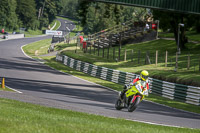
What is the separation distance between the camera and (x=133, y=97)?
16.8 meters

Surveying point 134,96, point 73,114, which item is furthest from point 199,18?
point 73,114

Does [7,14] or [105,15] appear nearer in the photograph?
[105,15]

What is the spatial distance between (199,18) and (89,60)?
1277 cm

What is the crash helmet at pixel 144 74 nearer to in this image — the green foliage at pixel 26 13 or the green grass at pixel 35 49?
the green grass at pixel 35 49

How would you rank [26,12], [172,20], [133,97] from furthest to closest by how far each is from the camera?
[26,12]
[172,20]
[133,97]

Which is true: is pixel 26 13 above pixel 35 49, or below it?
above

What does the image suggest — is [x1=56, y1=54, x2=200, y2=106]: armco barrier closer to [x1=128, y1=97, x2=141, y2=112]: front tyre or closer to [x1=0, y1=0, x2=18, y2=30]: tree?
[x1=128, y1=97, x2=141, y2=112]: front tyre

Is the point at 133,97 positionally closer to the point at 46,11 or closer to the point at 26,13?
the point at 26,13

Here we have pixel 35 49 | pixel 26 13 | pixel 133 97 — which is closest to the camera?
pixel 133 97

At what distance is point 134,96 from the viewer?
16688mm

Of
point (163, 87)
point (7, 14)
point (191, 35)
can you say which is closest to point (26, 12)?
point (7, 14)

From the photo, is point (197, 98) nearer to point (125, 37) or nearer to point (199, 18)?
point (199, 18)

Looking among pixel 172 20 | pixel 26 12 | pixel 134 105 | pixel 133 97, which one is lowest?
pixel 134 105

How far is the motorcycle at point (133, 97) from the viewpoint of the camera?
650 inches
